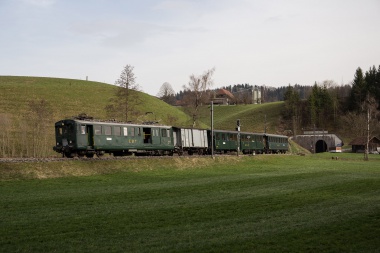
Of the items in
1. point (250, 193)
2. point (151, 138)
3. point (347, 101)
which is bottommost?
point (250, 193)

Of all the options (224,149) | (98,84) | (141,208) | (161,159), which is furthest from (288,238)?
(98,84)

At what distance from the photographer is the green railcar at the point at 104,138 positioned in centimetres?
3406

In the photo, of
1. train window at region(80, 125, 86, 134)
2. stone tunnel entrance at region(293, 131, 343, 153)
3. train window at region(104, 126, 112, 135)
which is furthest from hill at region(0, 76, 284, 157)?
stone tunnel entrance at region(293, 131, 343, 153)

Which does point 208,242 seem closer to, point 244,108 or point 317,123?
point 317,123

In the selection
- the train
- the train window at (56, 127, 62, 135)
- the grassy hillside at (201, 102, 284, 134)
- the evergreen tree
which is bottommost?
the train

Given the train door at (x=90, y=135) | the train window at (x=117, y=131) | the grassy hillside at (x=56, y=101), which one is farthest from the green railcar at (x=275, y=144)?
the train door at (x=90, y=135)

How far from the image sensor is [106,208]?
56.2 ft

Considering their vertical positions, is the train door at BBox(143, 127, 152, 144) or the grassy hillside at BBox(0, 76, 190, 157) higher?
the grassy hillside at BBox(0, 76, 190, 157)

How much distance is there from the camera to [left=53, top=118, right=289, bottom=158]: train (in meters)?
34.3

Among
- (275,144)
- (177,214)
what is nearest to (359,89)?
(275,144)

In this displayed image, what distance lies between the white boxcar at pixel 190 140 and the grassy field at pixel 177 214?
57.0ft

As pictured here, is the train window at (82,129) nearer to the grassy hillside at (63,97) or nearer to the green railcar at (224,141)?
the green railcar at (224,141)

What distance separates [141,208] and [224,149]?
3839 centimetres

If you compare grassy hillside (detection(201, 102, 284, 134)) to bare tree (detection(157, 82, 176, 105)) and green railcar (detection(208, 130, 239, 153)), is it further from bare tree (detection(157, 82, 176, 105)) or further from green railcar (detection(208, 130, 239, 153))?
green railcar (detection(208, 130, 239, 153))
